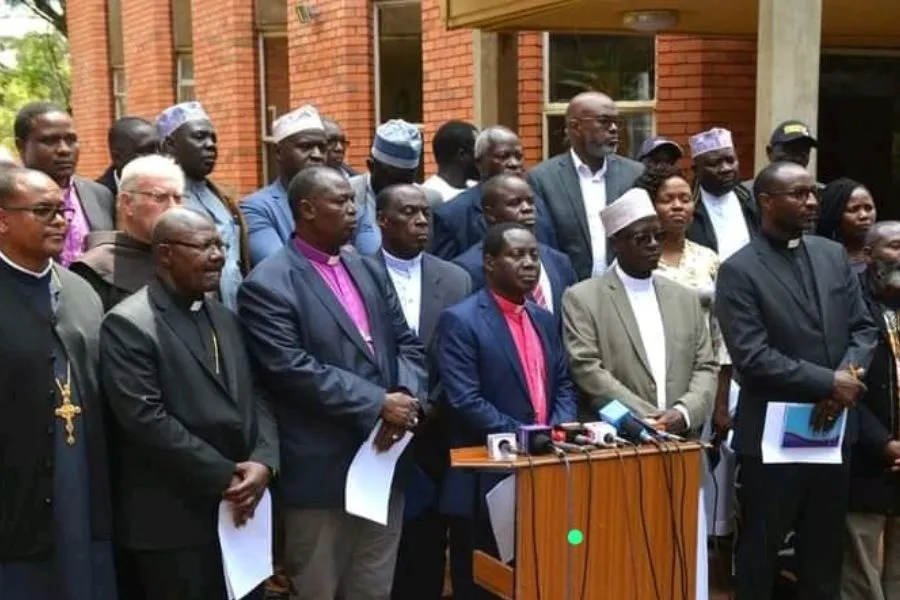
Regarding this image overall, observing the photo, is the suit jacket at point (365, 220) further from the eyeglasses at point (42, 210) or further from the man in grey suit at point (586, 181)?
the eyeglasses at point (42, 210)

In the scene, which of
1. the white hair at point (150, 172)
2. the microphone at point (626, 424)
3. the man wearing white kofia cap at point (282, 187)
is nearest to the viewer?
the microphone at point (626, 424)

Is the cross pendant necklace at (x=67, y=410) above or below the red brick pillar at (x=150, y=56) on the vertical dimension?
below

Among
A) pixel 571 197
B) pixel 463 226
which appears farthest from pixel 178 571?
pixel 571 197

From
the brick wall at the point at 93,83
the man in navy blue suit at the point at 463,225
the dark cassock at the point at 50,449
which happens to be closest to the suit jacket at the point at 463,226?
the man in navy blue suit at the point at 463,225

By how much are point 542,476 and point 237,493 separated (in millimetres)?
983

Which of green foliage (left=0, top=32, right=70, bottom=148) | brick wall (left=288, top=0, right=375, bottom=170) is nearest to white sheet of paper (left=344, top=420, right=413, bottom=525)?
brick wall (left=288, top=0, right=375, bottom=170)

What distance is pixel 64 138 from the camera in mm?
4805

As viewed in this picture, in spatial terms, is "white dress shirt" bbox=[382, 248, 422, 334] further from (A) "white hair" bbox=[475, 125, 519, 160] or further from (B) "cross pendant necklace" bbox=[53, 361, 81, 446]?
(B) "cross pendant necklace" bbox=[53, 361, 81, 446]

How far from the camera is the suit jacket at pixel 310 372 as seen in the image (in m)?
3.83

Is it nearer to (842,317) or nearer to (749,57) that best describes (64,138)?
(842,317)

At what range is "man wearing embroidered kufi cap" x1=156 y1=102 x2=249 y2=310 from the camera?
4742 mm

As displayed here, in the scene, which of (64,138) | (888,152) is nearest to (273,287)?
(64,138)

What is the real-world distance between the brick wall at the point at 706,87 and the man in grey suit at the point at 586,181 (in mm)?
2330

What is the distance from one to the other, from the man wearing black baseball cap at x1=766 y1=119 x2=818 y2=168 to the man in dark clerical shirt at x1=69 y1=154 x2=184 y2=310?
2.71m
